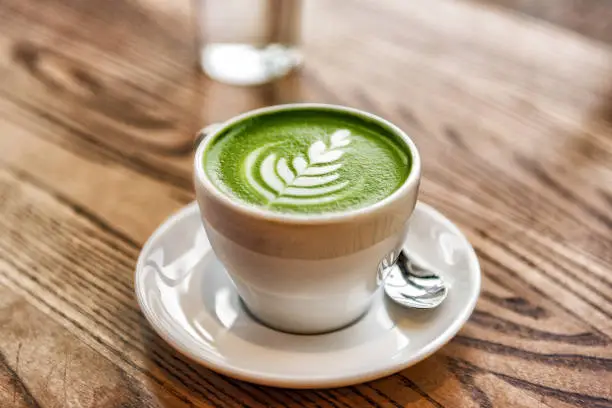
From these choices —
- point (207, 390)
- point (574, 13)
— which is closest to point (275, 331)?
point (207, 390)

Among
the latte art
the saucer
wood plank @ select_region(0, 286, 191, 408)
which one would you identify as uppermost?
the latte art

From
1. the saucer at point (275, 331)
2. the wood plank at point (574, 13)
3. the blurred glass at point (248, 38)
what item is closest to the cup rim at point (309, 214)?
the saucer at point (275, 331)

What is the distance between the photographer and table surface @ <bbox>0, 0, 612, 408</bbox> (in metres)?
0.53

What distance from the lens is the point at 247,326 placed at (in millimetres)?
560

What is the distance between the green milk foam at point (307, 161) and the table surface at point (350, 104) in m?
0.14

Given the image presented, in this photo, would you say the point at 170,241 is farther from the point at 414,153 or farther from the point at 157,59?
the point at 157,59

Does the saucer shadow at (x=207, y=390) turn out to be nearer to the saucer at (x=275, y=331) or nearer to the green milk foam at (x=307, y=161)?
the saucer at (x=275, y=331)

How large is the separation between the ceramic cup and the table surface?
2.4 inches

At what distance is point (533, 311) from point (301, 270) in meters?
0.22

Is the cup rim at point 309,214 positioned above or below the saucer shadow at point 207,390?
above

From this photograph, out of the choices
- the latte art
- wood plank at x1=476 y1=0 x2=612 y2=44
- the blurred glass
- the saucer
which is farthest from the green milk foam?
wood plank at x1=476 y1=0 x2=612 y2=44

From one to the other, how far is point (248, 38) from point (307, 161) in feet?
1.63

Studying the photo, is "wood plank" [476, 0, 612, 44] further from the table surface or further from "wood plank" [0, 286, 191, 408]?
"wood plank" [0, 286, 191, 408]

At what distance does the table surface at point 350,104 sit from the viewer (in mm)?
531
